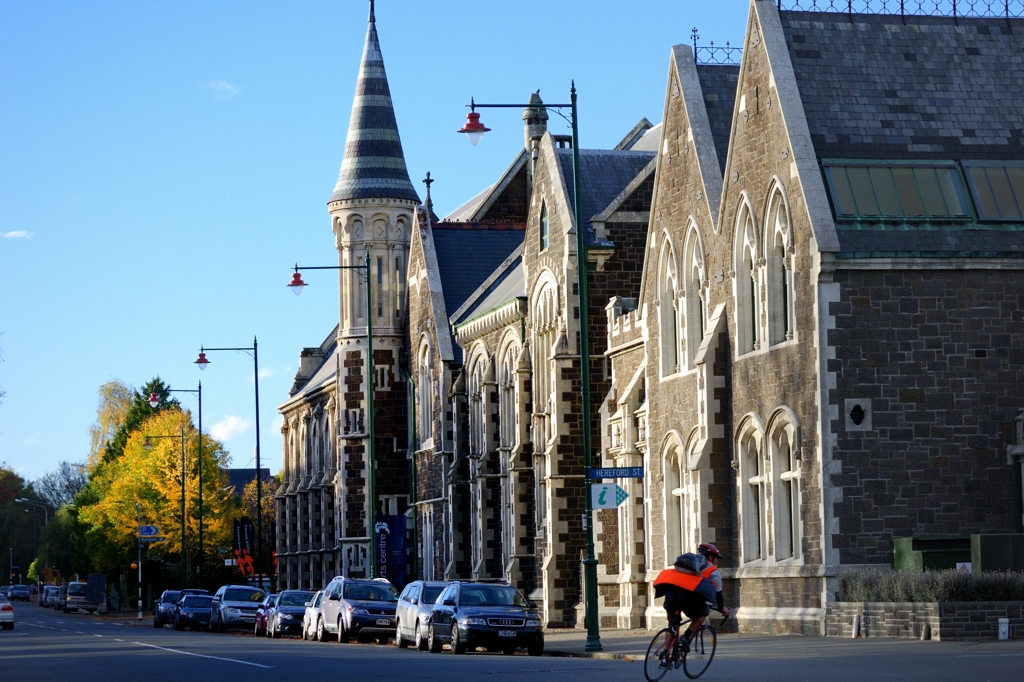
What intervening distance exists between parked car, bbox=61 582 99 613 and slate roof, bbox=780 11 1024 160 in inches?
2927

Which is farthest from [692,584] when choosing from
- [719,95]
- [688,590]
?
[719,95]

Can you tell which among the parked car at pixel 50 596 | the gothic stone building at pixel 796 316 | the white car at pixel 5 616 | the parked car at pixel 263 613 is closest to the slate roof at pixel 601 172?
the gothic stone building at pixel 796 316

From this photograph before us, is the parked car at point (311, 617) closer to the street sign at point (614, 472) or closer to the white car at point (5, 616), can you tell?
the street sign at point (614, 472)

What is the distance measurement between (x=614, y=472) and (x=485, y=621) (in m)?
3.54

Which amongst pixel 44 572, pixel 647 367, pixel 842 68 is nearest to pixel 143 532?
pixel 647 367

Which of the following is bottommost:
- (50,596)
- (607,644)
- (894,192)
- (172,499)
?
(50,596)

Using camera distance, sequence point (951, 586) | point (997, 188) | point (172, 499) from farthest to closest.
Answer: point (172, 499)
point (997, 188)
point (951, 586)

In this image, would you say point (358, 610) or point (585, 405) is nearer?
point (585, 405)

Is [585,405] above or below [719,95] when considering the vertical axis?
below

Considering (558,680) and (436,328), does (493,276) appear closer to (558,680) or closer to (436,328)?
(436,328)

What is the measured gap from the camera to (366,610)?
38594mm

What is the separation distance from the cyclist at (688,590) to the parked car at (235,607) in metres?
33.0

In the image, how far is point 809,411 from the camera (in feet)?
99.2

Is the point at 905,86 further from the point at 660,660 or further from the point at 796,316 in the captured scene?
the point at 660,660
